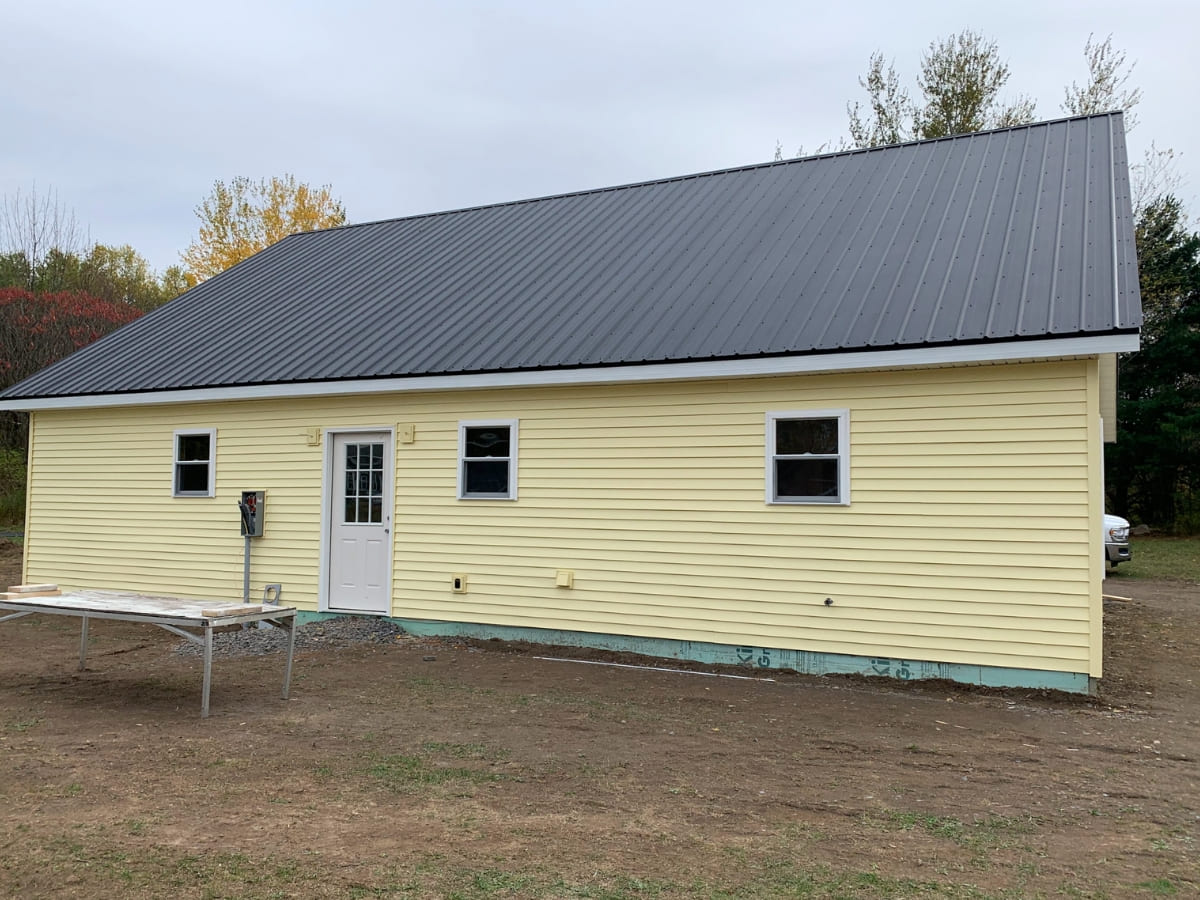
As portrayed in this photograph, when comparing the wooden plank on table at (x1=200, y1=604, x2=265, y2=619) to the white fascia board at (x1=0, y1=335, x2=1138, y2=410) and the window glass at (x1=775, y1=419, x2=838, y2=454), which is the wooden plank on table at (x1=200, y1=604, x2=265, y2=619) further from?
the window glass at (x1=775, y1=419, x2=838, y2=454)

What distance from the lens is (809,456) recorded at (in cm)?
870

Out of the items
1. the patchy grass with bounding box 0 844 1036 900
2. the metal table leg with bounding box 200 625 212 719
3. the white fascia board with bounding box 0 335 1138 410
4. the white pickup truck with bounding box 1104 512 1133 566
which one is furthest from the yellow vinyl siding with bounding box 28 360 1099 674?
the white pickup truck with bounding box 1104 512 1133 566

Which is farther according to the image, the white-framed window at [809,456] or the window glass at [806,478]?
the window glass at [806,478]

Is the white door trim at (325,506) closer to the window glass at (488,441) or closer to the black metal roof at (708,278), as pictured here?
the black metal roof at (708,278)

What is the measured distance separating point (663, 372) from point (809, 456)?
1.61m

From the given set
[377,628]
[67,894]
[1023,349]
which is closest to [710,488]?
[1023,349]

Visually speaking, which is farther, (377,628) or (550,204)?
(550,204)

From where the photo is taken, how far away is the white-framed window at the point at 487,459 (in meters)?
10.2

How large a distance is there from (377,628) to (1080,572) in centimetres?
717

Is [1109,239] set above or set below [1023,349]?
above

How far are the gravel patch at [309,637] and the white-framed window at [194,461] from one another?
7.52ft

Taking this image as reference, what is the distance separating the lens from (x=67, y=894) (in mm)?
3588

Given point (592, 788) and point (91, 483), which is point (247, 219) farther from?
point (592, 788)

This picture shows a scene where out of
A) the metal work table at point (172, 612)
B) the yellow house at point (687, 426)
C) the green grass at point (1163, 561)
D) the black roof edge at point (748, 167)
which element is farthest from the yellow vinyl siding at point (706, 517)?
the green grass at point (1163, 561)
